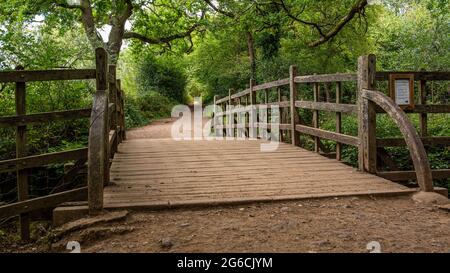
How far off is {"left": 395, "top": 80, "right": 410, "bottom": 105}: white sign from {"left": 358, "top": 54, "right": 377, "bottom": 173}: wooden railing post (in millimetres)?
289

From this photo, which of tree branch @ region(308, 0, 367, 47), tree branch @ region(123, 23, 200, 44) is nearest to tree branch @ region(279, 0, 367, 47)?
tree branch @ region(308, 0, 367, 47)

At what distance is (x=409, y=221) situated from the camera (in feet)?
11.9

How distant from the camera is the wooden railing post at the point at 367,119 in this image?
5.29 meters

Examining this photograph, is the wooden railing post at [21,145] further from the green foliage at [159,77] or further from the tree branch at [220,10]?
the green foliage at [159,77]

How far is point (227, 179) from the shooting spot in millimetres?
5223

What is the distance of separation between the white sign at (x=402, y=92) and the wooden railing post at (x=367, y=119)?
0.29 metres

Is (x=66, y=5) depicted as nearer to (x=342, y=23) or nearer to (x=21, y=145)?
(x=342, y=23)

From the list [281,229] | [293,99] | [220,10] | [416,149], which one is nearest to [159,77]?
[220,10]

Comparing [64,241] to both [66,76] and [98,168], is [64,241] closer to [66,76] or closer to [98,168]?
[98,168]

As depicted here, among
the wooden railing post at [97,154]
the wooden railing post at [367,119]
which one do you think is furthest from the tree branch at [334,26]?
the wooden railing post at [97,154]

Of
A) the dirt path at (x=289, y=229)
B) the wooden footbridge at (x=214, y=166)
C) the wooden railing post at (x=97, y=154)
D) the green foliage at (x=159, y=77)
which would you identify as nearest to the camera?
the dirt path at (x=289, y=229)

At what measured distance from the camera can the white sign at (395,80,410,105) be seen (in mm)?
5246

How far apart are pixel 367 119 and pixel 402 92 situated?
1.81 ft

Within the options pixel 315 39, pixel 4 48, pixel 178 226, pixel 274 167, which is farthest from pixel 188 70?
pixel 178 226
